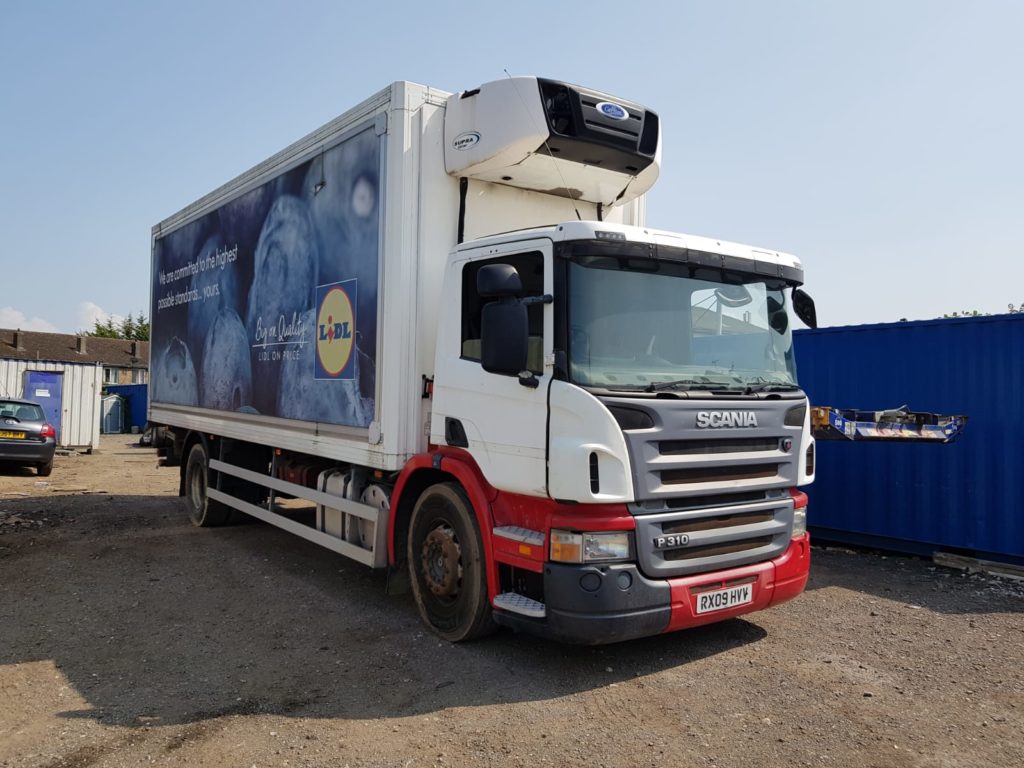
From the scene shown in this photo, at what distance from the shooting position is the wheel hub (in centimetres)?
507

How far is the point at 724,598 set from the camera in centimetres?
459

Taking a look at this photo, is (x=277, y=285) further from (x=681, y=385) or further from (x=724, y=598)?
(x=724, y=598)

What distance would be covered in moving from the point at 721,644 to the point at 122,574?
5616mm

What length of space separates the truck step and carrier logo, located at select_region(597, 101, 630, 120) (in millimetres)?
3394

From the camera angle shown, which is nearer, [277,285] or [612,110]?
[612,110]

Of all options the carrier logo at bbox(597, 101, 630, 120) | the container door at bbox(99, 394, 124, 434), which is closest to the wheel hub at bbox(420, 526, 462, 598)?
the carrier logo at bbox(597, 101, 630, 120)

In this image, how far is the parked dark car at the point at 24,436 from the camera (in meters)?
15.2

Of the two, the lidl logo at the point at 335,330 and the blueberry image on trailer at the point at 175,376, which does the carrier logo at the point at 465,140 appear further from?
the blueberry image on trailer at the point at 175,376

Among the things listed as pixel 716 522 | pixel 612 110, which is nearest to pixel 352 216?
pixel 612 110

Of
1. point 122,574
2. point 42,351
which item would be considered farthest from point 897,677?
point 42,351

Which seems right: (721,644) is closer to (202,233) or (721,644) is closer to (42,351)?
(202,233)

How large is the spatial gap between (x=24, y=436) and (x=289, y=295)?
11.6 m

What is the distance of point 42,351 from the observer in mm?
50750

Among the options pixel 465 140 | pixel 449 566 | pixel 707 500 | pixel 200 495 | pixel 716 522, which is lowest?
pixel 200 495
